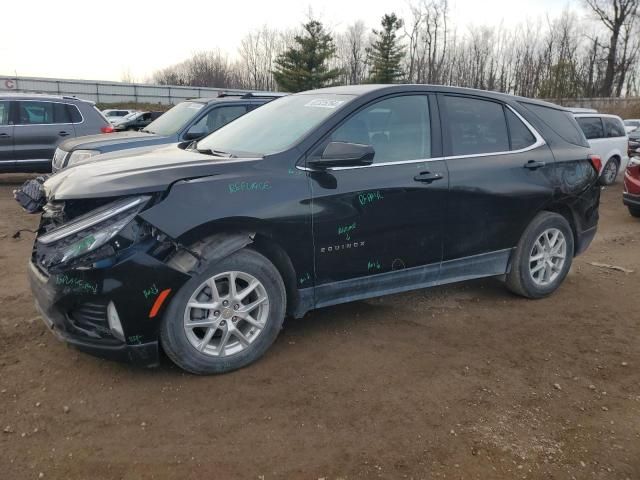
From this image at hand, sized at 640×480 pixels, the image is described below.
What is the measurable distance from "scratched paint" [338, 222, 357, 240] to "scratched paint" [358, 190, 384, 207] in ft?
0.53

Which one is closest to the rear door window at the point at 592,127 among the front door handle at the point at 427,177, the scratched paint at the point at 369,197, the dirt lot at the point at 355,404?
the dirt lot at the point at 355,404

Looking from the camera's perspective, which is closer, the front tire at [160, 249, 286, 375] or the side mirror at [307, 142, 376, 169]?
the front tire at [160, 249, 286, 375]

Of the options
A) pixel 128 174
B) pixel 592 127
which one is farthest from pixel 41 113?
pixel 592 127

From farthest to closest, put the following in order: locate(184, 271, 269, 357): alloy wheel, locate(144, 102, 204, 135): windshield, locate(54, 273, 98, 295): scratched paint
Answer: locate(144, 102, 204, 135): windshield
locate(184, 271, 269, 357): alloy wheel
locate(54, 273, 98, 295): scratched paint

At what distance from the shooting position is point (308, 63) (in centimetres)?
3953

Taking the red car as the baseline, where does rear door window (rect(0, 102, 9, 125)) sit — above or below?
above

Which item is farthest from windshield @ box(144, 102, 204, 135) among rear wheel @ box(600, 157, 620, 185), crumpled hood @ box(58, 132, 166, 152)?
rear wheel @ box(600, 157, 620, 185)

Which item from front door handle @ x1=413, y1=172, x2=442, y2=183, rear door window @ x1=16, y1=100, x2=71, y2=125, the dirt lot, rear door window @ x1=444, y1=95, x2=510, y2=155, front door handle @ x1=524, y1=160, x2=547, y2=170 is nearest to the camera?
the dirt lot

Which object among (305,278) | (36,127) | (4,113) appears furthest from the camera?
(36,127)

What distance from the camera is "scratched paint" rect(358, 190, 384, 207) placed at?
3.56m

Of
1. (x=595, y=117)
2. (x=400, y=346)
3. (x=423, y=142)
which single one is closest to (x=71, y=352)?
(x=400, y=346)

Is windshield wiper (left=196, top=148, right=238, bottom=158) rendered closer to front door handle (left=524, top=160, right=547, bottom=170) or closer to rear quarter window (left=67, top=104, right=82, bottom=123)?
front door handle (left=524, top=160, right=547, bottom=170)

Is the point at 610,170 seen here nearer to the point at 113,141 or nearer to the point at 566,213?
the point at 566,213

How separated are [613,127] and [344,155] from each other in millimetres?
12751
